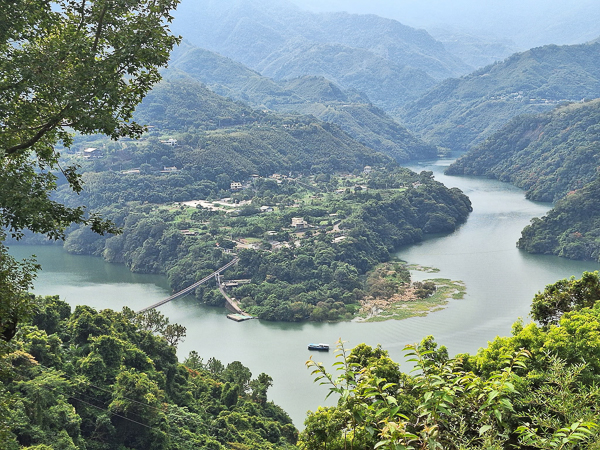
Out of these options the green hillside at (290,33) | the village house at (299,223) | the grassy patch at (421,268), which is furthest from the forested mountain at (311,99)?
the green hillside at (290,33)

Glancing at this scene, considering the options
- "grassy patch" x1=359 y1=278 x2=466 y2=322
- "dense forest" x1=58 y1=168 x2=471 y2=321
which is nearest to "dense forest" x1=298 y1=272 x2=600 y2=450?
"grassy patch" x1=359 y1=278 x2=466 y2=322

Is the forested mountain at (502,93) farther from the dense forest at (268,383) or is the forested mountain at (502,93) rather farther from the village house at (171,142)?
the dense forest at (268,383)

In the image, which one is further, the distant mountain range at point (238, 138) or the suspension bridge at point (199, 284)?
the distant mountain range at point (238, 138)

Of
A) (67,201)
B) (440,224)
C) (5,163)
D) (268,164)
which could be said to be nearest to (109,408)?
(5,163)

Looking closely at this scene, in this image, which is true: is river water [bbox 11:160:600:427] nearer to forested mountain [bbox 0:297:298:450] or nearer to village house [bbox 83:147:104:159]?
forested mountain [bbox 0:297:298:450]

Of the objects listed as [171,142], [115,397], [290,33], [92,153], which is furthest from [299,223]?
[290,33]

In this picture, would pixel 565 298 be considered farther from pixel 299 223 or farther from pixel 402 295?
pixel 299 223
